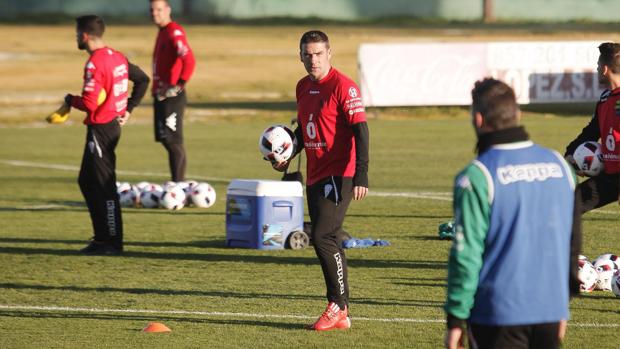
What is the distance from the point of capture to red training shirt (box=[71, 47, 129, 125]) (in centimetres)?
1398

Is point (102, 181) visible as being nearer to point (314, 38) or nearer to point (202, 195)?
point (202, 195)

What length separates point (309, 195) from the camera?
1030 cm

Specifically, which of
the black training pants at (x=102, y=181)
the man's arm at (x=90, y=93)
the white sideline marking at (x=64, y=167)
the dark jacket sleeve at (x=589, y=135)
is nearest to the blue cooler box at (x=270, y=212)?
the black training pants at (x=102, y=181)

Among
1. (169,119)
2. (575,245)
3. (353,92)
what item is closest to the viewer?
(575,245)

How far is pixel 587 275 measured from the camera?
1145cm

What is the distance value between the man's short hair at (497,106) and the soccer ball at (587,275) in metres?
5.54

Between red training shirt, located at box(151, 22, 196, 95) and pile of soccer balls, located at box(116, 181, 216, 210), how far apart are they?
1.28m

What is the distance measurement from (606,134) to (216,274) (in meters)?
3.91

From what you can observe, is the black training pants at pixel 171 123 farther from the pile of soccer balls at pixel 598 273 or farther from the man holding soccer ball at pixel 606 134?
the pile of soccer balls at pixel 598 273

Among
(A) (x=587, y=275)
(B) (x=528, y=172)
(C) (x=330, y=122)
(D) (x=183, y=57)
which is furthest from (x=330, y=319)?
(D) (x=183, y=57)

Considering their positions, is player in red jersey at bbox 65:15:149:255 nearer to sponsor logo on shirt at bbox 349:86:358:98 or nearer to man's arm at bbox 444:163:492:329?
sponsor logo on shirt at bbox 349:86:358:98

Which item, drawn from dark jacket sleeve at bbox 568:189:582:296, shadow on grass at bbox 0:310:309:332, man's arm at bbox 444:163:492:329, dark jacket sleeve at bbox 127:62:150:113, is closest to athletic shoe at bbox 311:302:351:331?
shadow on grass at bbox 0:310:309:332

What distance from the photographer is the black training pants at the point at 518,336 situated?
6164 mm

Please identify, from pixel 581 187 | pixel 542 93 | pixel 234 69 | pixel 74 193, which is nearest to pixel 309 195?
pixel 581 187
